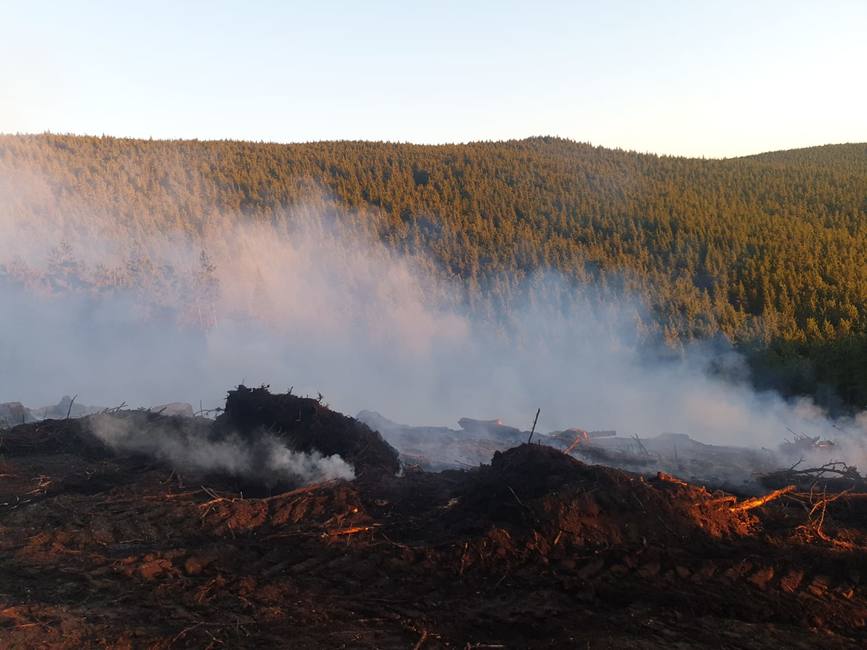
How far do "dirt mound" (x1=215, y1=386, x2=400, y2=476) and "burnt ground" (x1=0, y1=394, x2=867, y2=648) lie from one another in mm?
1195

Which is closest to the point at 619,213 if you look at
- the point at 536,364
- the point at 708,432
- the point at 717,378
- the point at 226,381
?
the point at 536,364

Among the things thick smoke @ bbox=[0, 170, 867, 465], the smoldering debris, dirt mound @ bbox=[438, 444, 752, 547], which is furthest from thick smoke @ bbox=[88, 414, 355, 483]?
thick smoke @ bbox=[0, 170, 867, 465]

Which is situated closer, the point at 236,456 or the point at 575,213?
the point at 236,456

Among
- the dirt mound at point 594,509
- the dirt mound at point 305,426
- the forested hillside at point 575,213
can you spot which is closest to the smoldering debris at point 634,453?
the dirt mound at point 305,426

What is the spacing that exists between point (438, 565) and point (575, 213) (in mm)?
48745

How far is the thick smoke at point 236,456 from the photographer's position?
35.7ft

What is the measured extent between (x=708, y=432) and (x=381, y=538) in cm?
1856

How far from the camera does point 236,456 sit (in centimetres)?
1138

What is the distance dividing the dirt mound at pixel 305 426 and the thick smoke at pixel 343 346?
1408cm

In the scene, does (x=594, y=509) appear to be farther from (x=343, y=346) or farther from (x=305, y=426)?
(x=343, y=346)

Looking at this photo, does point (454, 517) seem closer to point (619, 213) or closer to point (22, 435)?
point (22, 435)

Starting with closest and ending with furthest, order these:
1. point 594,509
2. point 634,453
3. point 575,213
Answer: point 594,509
point 634,453
point 575,213

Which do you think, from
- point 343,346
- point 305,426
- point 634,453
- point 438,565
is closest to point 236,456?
point 305,426

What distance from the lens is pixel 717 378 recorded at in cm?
2877
